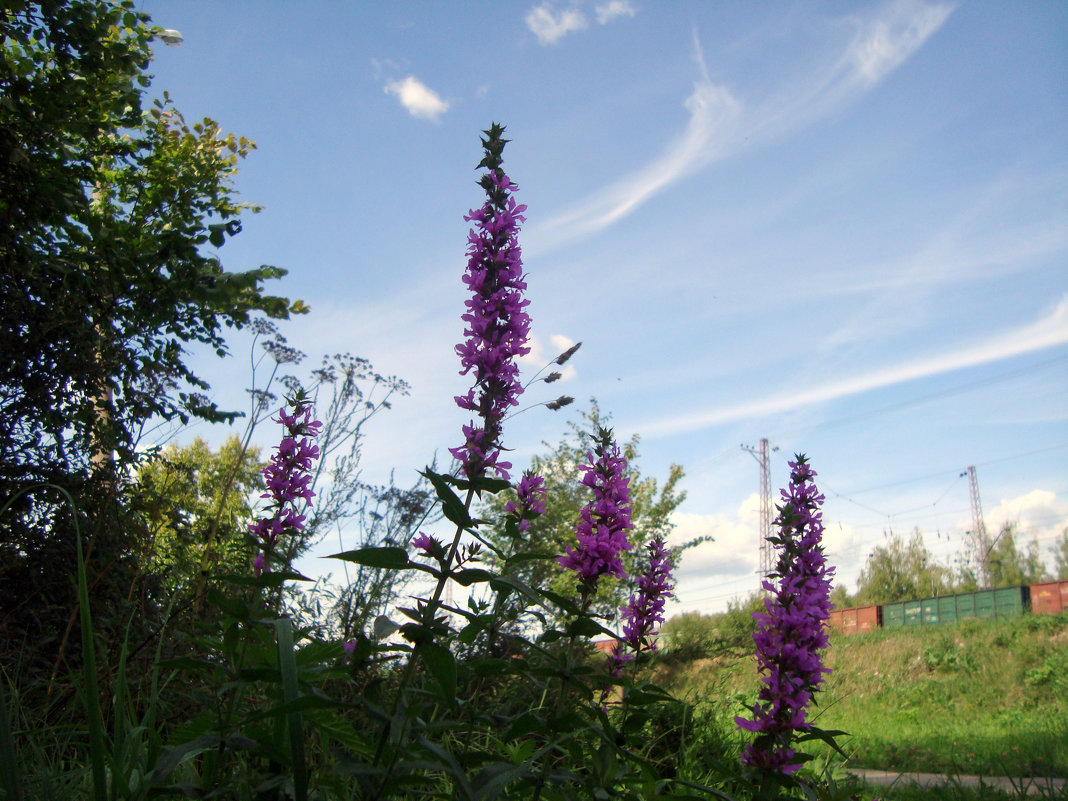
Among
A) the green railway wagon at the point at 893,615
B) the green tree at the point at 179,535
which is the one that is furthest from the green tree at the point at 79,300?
the green railway wagon at the point at 893,615

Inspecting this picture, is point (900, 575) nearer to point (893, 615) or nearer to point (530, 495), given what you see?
point (893, 615)

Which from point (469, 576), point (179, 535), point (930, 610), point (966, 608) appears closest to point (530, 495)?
point (469, 576)

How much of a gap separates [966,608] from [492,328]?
25.9 m

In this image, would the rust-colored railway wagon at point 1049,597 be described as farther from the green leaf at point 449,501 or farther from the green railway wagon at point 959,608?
the green leaf at point 449,501

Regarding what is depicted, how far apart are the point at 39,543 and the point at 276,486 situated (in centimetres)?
311

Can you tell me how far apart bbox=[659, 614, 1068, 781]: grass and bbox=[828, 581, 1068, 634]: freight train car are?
2324 millimetres

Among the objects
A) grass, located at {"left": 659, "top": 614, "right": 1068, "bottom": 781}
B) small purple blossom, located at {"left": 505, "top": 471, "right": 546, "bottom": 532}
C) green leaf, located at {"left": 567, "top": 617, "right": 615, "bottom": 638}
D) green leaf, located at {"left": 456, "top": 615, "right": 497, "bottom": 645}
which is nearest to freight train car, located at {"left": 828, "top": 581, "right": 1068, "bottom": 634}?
grass, located at {"left": 659, "top": 614, "right": 1068, "bottom": 781}

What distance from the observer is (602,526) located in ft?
7.98

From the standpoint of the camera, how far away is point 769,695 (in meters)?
2.21

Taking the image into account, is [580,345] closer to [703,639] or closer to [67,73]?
[703,639]

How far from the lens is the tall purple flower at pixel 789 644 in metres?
2.21

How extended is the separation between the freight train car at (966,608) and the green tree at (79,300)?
1931 centimetres

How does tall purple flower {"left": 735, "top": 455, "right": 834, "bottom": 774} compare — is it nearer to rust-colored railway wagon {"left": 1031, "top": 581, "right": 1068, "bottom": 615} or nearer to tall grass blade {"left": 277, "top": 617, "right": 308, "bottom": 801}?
tall grass blade {"left": 277, "top": 617, "right": 308, "bottom": 801}

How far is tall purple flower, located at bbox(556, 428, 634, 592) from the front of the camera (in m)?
2.34
